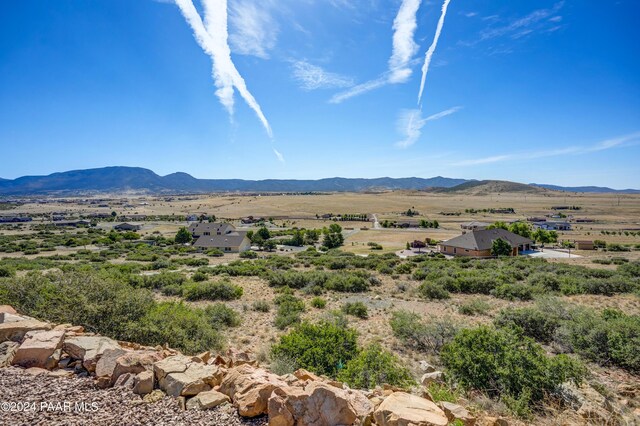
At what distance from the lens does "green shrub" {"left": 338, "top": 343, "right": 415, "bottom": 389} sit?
7.76 metres

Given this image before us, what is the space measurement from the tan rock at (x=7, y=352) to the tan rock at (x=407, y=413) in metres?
7.73

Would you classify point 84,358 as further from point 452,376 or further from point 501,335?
point 501,335

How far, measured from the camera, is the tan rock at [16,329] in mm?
7555

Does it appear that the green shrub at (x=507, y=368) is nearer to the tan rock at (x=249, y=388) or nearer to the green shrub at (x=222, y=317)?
the tan rock at (x=249, y=388)

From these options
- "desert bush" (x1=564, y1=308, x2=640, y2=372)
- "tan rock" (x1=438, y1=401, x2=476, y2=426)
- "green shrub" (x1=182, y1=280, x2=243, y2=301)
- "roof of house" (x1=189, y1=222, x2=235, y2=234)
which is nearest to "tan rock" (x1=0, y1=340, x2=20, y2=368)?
"tan rock" (x1=438, y1=401, x2=476, y2=426)

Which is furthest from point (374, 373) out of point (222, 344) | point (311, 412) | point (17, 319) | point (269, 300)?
point (269, 300)

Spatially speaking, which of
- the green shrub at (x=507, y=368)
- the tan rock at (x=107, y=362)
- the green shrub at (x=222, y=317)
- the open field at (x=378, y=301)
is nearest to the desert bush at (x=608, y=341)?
the open field at (x=378, y=301)

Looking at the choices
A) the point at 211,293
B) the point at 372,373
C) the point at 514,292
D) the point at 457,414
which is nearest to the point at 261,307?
the point at 211,293

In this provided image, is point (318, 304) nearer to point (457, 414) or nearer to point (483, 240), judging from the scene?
point (457, 414)

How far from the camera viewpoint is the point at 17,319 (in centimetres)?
830

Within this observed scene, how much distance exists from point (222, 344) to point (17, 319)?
587 cm

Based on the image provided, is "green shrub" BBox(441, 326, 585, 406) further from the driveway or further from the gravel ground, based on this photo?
the driveway

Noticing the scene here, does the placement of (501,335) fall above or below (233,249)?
above

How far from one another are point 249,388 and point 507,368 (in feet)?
21.1
